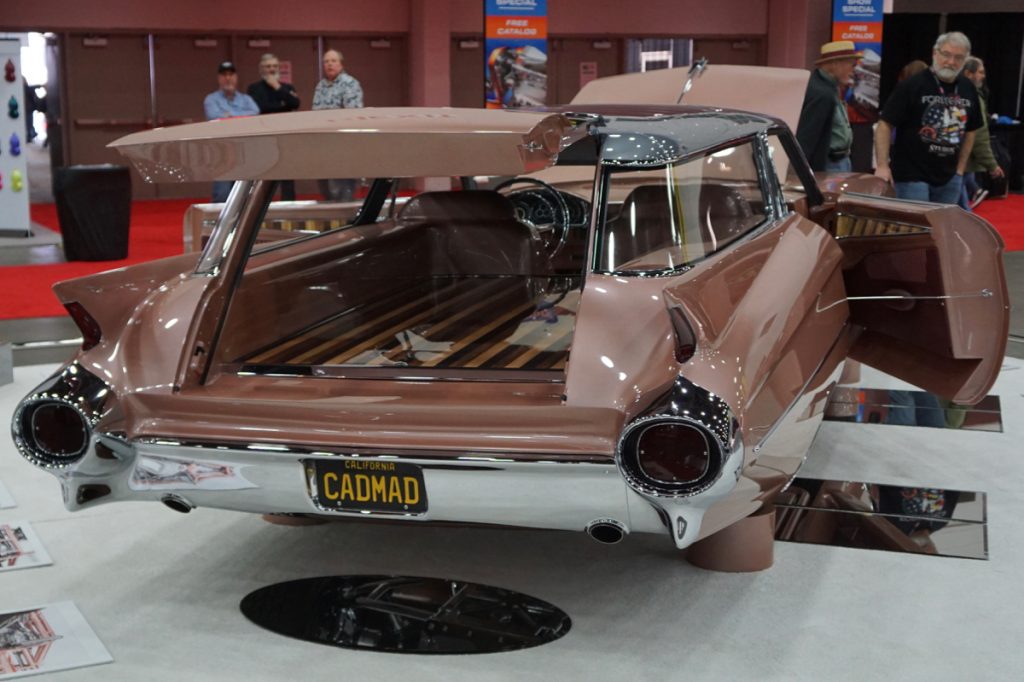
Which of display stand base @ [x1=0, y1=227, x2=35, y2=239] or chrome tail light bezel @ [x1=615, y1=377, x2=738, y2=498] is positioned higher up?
chrome tail light bezel @ [x1=615, y1=377, x2=738, y2=498]

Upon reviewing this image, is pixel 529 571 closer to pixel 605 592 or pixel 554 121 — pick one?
pixel 605 592

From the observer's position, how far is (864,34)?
16.9m

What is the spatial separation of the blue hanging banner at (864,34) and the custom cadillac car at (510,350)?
44.4 feet

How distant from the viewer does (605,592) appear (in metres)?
3.40

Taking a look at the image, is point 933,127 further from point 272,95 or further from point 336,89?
point 272,95

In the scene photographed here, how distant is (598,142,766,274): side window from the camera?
3170 mm

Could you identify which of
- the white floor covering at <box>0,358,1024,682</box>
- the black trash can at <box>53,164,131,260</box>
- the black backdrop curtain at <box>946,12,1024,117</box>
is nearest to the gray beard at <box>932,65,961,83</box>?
the white floor covering at <box>0,358,1024,682</box>

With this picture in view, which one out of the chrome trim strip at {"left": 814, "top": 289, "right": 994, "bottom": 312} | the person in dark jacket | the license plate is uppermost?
the person in dark jacket

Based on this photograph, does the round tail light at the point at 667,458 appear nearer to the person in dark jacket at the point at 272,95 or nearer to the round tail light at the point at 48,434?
the round tail light at the point at 48,434

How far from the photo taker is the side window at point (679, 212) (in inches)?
125

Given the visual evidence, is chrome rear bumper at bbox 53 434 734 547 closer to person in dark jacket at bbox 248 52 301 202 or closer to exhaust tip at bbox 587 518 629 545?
exhaust tip at bbox 587 518 629 545

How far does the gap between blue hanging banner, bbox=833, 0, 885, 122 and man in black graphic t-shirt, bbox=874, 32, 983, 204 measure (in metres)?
10.1

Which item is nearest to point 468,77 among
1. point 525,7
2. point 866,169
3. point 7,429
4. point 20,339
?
point 525,7

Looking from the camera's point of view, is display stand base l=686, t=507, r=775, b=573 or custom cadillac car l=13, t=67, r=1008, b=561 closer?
custom cadillac car l=13, t=67, r=1008, b=561
